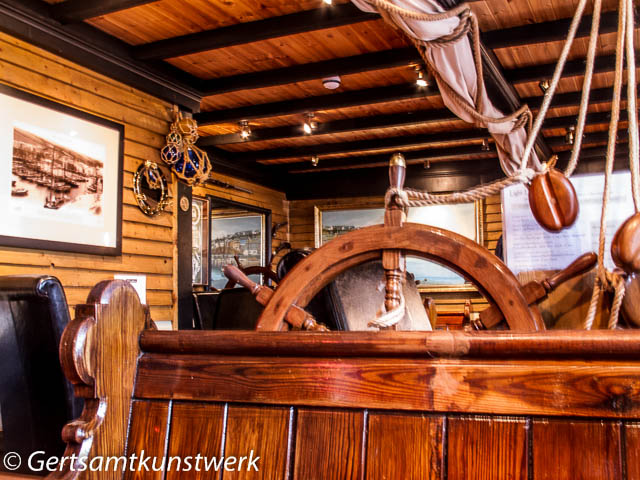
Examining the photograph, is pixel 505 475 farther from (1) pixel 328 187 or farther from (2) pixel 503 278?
(1) pixel 328 187

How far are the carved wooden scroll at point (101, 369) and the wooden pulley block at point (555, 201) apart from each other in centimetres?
83

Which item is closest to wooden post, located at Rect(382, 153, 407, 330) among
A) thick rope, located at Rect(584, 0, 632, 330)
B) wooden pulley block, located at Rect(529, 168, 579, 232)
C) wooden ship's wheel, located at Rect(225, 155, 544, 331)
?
wooden ship's wheel, located at Rect(225, 155, 544, 331)

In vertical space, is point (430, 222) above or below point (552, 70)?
below

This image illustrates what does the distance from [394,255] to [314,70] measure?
3.44 metres

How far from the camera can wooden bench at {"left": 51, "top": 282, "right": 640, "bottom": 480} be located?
2.19 feet

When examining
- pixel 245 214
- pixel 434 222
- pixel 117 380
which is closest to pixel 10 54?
pixel 117 380

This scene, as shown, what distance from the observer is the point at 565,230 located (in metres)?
1.41

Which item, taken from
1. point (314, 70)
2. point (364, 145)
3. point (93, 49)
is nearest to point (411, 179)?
point (364, 145)

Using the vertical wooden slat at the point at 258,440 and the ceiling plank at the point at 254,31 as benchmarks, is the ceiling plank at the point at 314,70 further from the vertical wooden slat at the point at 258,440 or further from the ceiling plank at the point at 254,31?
the vertical wooden slat at the point at 258,440

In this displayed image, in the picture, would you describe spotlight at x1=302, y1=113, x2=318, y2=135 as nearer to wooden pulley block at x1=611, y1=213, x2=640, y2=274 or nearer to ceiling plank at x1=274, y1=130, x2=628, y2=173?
ceiling plank at x1=274, y1=130, x2=628, y2=173

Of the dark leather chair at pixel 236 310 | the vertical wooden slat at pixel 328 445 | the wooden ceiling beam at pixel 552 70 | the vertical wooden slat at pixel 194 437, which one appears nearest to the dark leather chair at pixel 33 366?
the vertical wooden slat at pixel 194 437

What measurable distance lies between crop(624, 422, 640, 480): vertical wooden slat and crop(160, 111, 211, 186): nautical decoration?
169 inches

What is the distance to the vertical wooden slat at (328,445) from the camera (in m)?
0.75

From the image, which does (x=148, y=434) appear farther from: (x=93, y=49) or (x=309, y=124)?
(x=309, y=124)
